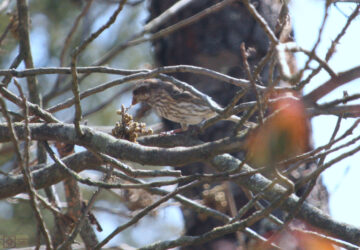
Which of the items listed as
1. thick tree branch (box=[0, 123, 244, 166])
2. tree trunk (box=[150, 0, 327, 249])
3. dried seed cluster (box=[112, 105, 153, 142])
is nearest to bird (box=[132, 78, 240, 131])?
tree trunk (box=[150, 0, 327, 249])

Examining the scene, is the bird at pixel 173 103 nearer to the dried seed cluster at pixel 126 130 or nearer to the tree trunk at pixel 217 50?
the tree trunk at pixel 217 50

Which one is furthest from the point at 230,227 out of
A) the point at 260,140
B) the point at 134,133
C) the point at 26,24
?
the point at 26,24

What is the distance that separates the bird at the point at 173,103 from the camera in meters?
5.56

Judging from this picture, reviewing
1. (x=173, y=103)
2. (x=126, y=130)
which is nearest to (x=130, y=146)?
(x=126, y=130)

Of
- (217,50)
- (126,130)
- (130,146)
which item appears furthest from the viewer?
(217,50)

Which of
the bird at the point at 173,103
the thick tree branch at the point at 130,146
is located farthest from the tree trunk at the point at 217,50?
the thick tree branch at the point at 130,146

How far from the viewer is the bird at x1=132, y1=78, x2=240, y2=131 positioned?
18.2 ft

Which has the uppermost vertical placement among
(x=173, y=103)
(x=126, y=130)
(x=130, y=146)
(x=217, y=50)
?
(x=217, y=50)

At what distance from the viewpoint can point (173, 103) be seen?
5.82m

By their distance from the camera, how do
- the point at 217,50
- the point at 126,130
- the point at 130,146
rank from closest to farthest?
the point at 130,146 < the point at 126,130 < the point at 217,50

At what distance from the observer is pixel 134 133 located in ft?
10.4

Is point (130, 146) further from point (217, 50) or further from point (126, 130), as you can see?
point (217, 50)

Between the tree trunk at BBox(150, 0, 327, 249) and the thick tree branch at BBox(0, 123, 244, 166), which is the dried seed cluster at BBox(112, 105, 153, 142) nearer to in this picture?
the thick tree branch at BBox(0, 123, 244, 166)

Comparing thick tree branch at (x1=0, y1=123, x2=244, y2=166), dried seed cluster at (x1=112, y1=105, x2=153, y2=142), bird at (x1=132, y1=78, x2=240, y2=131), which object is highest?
bird at (x1=132, y1=78, x2=240, y2=131)
